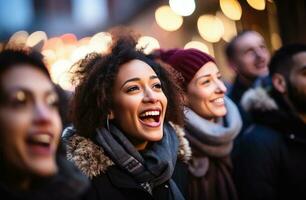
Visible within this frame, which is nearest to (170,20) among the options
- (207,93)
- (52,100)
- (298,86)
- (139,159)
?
(298,86)

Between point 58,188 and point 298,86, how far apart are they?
305cm

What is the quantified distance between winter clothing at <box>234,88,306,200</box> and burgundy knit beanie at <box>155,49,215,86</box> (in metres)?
0.69

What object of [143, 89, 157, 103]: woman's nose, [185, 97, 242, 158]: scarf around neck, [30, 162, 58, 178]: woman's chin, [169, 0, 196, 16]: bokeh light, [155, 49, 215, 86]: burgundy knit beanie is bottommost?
[185, 97, 242, 158]: scarf around neck

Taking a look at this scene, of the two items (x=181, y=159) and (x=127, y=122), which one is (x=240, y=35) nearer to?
(x=181, y=159)

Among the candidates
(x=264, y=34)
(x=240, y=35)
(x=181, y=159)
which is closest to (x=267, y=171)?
(x=181, y=159)

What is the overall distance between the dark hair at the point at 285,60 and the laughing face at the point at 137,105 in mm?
1725

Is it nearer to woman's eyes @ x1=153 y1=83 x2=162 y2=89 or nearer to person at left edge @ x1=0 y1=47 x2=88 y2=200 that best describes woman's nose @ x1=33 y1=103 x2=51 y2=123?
person at left edge @ x1=0 y1=47 x2=88 y2=200

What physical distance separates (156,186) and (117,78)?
797 millimetres

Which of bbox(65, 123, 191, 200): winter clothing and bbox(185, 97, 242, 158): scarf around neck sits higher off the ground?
bbox(65, 123, 191, 200): winter clothing

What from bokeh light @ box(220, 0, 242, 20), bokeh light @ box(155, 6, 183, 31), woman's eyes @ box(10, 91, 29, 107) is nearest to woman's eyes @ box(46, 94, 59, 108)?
woman's eyes @ box(10, 91, 29, 107)

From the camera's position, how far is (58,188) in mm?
2156

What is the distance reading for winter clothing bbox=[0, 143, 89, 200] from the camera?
6.60ft

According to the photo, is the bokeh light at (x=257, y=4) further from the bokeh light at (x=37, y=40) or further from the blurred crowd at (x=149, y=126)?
the bokeh light at (x=37, y=40)

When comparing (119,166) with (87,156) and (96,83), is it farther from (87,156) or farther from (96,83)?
(96,83)
